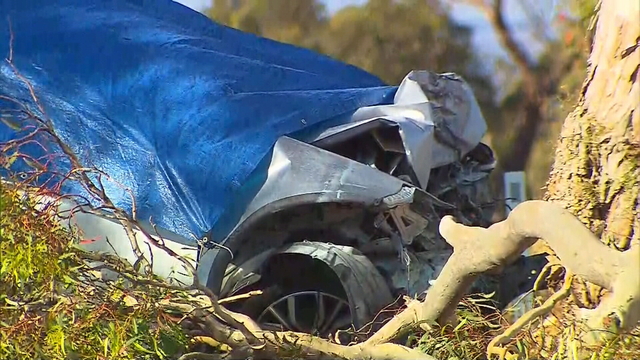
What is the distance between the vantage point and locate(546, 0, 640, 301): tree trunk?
133 inches

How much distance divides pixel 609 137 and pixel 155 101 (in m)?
2.89

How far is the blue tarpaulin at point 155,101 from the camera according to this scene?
499 cm

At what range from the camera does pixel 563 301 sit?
3402 millimetres

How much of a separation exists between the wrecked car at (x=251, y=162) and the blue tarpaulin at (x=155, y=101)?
0.01 metres

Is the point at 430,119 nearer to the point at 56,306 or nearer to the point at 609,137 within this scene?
the point at 609,137

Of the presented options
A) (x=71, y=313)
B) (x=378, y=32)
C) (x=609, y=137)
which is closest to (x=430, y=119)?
(x=609, y=137)

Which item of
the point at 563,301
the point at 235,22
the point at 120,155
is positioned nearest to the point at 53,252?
the point at 563,301

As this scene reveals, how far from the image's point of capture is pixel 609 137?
3.46 meters

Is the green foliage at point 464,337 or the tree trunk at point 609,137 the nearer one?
the green foliage at point 464,337

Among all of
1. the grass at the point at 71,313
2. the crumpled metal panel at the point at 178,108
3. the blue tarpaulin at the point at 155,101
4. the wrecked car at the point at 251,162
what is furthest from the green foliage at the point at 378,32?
the grass at the point at 71,313

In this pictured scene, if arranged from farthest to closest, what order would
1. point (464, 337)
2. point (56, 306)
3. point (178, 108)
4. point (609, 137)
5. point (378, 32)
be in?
point (378, 32) < point (178, 108) < point (609, 137) < point (464, 337) < point (56, 306)

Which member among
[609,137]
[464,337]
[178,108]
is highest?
[609,137]

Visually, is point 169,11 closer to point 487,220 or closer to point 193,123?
point 193,123

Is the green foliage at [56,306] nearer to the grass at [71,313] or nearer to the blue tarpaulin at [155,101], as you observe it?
the grass at [71,313]
